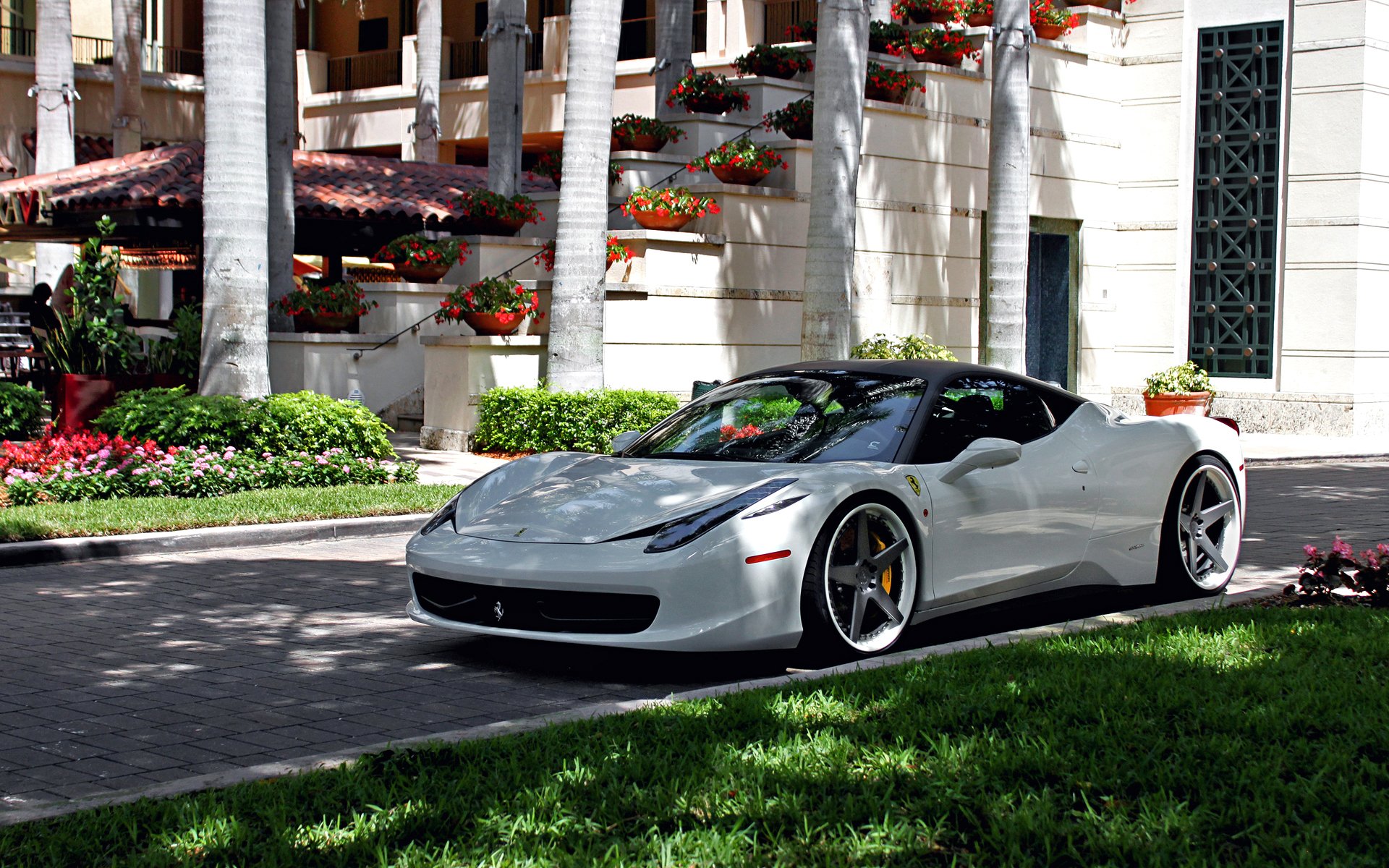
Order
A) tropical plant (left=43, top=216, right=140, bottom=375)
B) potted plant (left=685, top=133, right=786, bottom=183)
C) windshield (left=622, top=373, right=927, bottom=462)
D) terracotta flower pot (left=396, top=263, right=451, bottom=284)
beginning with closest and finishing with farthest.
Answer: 1. windshield (left=622, top=373, right=927, bottom=462)
2. tropical plant (left=43, top=216, right=140, bottom=375)
3. potted plant (left=685, top=133, right=786, bottom=183)
4. terracotta flower pot (left=396, top=263, right=451, bottom=284)

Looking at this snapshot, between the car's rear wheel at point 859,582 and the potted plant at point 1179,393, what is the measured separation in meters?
14.3

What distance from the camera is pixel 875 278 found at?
2089 centimetres

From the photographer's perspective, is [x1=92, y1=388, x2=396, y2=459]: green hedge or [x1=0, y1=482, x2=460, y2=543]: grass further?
[x1=92, y1=388, x2=396, y2=459]: green hedge

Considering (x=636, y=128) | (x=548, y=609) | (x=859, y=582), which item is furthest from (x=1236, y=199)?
(x=548, y=609)

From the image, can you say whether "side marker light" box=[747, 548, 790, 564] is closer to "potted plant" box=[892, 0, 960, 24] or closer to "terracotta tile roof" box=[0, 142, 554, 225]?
"terracotta tile roof" box=[0, 142, 554, 225]

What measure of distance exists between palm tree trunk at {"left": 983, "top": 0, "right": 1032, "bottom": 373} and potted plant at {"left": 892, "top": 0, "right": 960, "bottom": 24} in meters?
3.46

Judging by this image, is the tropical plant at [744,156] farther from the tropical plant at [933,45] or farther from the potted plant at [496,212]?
the tropical plant at [933,45]

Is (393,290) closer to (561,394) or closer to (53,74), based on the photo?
(561,394)

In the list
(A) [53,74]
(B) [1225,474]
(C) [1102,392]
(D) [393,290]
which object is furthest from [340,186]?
(B) [1225,474]

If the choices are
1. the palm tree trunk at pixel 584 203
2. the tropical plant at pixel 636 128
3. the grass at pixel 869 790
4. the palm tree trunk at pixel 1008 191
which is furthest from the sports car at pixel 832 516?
the tropical plant at pixel 636 128

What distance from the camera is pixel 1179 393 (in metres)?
20.2

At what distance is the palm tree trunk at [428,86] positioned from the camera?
32312mm

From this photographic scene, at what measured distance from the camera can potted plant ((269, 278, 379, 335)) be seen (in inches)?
777

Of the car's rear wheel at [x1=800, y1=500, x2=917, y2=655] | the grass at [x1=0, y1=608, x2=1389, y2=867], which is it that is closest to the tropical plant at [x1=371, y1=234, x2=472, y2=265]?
the car's rear wheel at [x1=800, y1=500, x2=917, y2=655]
